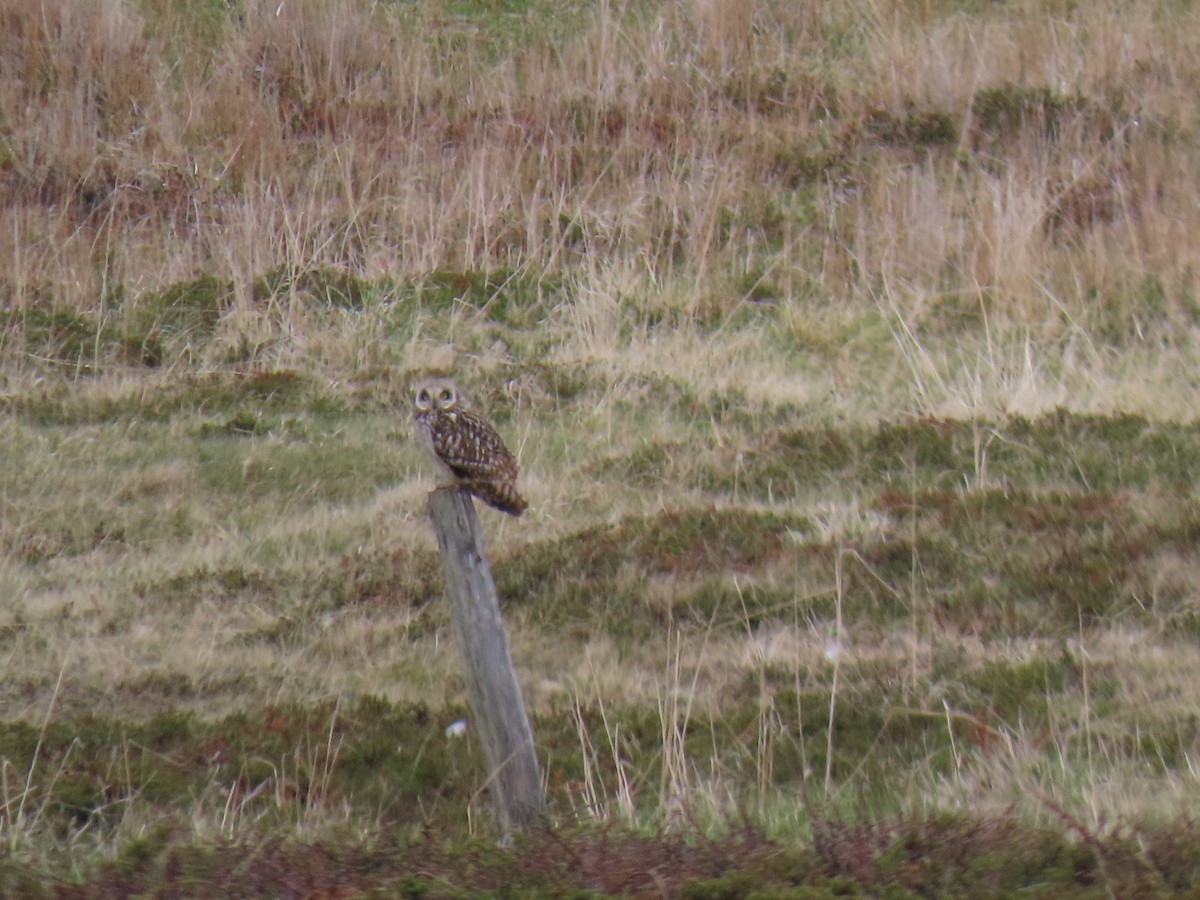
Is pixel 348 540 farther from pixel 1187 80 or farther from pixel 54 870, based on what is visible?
pixel 1187 80

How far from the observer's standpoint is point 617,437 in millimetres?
8750

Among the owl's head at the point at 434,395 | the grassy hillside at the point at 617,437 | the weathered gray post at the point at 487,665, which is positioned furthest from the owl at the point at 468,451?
the weathered gray post at the point at 487,665

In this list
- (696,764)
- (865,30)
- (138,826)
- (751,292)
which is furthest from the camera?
(865,30)

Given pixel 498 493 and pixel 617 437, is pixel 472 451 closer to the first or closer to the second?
pixel 498 493

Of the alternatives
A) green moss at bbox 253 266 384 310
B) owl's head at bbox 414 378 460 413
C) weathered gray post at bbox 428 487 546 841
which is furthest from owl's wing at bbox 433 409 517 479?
green moss at bbox 253 266 384 310

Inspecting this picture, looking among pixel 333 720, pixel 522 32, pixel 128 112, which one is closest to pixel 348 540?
pixel 333 720

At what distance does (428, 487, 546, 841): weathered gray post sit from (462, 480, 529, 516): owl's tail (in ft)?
3.87

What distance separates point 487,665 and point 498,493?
1302 millimetres

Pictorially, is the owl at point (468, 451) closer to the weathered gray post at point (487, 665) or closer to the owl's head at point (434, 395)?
the owl's head at point (434, 395)

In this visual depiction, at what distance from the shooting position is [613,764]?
5246mm

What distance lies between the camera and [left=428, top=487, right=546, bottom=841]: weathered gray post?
13.8ft

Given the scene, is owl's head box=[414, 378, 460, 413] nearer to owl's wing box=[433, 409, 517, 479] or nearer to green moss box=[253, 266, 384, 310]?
owl's wing box=[433, 409, 517, 479]

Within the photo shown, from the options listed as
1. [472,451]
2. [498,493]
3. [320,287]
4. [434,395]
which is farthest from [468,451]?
[320,287]

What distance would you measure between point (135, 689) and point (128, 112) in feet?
25.3
